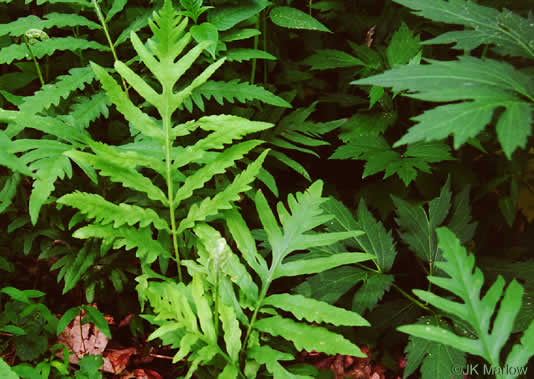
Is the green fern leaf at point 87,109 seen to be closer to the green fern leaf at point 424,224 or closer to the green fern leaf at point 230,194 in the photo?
the green fern leaf at point 230,194

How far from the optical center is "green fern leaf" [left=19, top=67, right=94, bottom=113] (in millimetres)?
1495

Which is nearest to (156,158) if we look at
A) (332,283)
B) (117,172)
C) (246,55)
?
(117,172)

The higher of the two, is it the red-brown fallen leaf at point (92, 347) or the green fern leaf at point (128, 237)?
the green fern leaf at point (128, 237)

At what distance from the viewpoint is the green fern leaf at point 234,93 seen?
1.64 metres

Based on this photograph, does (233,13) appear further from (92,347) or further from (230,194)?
(92,347)

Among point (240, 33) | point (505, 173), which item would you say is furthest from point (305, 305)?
point (505, 173)

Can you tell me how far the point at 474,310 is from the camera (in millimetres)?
1069

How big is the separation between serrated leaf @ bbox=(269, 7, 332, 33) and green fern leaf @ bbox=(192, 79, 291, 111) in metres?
0.34

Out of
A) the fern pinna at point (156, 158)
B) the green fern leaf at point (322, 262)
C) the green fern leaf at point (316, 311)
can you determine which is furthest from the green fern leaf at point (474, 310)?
the fern pinna at point (156, 158)

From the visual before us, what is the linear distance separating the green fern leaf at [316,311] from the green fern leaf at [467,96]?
0.55 metres

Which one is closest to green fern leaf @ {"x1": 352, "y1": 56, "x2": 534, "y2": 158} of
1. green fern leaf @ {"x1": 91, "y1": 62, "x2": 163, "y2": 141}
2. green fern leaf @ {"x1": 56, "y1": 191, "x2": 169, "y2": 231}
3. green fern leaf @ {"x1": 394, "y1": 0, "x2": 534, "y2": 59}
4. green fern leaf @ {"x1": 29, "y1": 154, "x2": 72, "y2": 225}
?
green fern leaf @ {"x1": 394, "y1": 0, "x2": 534, "y2": 59}

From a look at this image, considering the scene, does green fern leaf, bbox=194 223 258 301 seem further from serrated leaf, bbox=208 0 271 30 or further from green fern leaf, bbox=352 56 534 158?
serrated leaf, bbox=208 0 271 30

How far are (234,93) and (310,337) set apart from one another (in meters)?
0.97

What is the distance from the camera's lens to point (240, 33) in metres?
1.69
